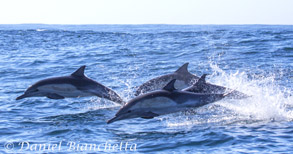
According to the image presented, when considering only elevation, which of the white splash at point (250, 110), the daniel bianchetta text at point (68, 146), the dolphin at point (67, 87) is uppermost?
the dolphin at point (67, 87)

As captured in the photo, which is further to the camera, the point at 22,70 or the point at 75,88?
the point at 22,70

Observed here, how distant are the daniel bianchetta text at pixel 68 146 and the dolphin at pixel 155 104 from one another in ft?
3.00

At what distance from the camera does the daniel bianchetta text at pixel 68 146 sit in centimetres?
742

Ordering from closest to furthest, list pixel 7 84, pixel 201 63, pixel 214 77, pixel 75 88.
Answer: pixel 75 88 → pixel 7 84 → pixel 214 77 → pixel 201 63

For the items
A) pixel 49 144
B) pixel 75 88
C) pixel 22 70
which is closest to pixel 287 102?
pixel 75 88

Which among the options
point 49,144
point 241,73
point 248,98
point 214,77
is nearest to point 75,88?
point 49,144

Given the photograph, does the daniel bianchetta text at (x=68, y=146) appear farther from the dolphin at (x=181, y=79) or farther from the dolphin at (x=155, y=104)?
the dolphin at (x=181, y=79)

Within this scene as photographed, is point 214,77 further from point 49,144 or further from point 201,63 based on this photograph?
point 49,144

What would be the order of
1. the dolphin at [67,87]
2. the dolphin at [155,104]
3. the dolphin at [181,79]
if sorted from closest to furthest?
the dolphin at [155,104]
the dolphin at [67,87]
the dolphin at [181,79]

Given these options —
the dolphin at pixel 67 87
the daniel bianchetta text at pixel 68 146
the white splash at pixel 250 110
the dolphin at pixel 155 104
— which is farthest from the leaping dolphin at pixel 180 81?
the daniel bianchetta text at pixel 68 146

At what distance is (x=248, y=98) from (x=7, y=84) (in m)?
8.73

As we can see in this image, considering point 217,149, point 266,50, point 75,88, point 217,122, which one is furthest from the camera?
point 266,50

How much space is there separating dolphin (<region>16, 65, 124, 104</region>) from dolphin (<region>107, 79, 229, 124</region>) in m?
2.20

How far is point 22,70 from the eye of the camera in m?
19.4
